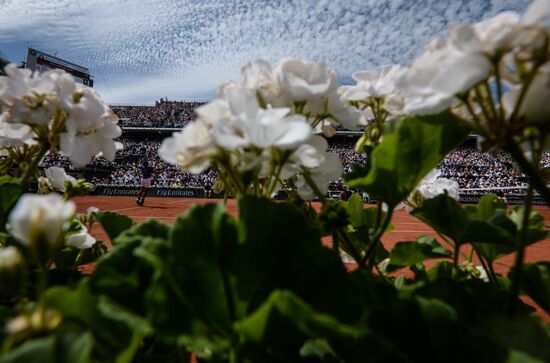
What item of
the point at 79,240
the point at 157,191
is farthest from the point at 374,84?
the point at 157,191

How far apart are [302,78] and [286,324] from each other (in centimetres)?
25

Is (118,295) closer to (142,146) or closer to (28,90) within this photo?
(28,90)

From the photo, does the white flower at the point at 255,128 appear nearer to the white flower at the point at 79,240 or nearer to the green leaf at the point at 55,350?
the green leaf at the point at 55,350

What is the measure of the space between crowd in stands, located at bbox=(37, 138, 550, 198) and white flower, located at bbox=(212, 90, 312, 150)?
1208 centimetres

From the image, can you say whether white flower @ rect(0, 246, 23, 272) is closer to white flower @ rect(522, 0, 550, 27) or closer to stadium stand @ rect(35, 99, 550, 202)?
white flower @ rect(522, 0, 550, 27)

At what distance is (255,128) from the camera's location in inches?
10.7

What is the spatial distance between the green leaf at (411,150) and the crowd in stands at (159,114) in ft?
67.7

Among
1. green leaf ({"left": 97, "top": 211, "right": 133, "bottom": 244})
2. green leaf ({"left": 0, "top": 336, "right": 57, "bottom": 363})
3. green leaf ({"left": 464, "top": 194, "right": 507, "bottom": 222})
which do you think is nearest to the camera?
green leaf ({"left": 0, "top": 336, "right": 57, "bottom": 363})

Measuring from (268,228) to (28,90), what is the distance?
318 mm

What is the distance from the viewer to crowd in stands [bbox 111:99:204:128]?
20.5 m

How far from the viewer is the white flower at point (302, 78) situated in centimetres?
35

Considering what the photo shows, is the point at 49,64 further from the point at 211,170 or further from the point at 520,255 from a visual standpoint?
the point at 520,255

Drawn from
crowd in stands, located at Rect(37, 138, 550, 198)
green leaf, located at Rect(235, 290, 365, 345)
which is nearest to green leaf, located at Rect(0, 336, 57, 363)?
green leaf, located at Rect(235, 290, 365, 345)

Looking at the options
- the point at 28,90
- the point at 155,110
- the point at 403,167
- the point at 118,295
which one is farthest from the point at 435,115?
the point at 155,110
